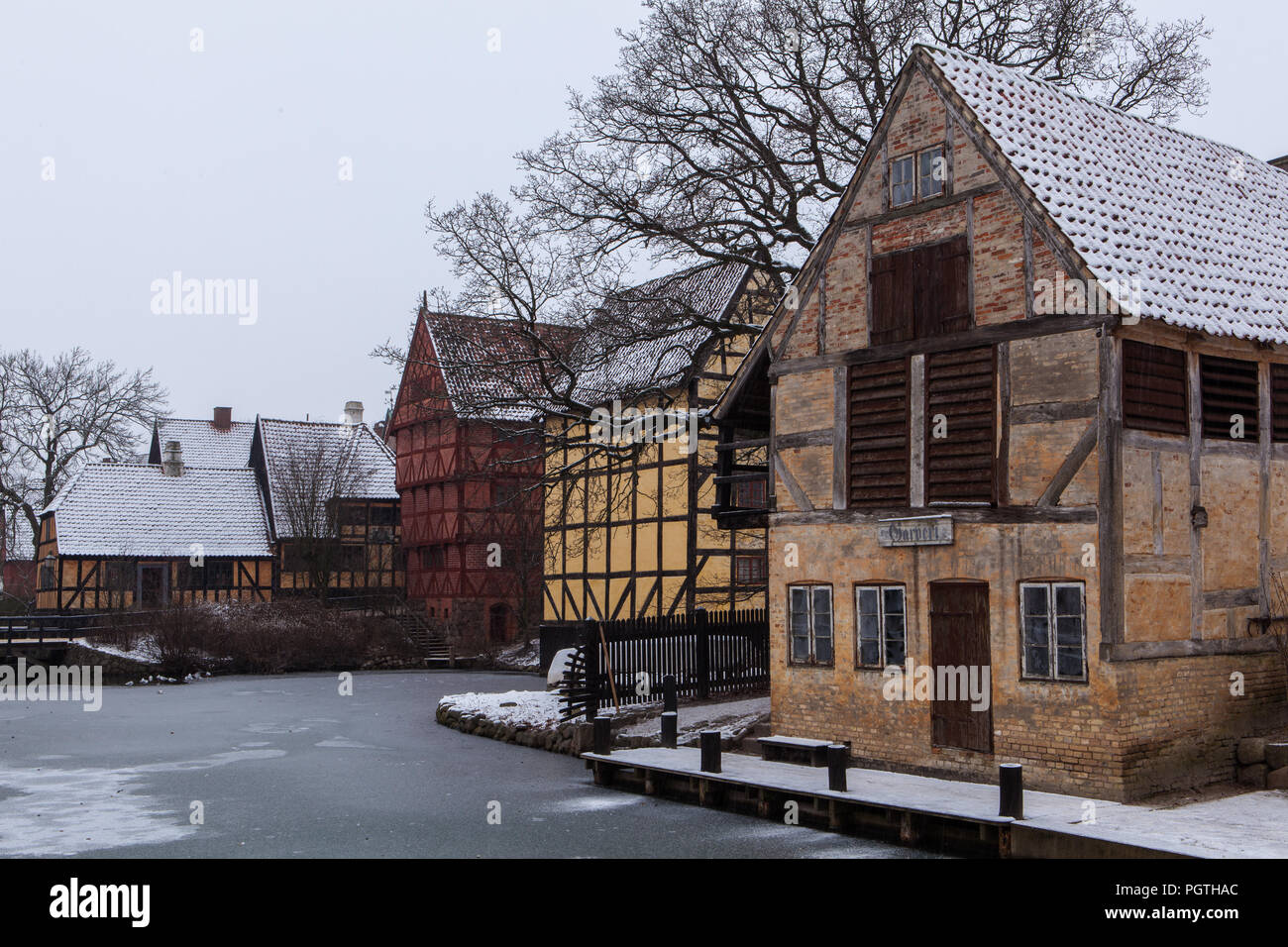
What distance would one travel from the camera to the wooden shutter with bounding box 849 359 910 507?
1622 centimetres

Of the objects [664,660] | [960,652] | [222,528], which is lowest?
[664,660]

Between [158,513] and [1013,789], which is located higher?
[158,513]

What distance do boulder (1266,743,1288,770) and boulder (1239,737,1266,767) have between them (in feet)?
0.19

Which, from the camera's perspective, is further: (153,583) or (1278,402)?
(153,583)

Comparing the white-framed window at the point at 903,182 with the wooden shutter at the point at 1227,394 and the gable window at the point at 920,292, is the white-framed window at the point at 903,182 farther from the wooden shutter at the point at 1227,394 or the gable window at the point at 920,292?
the wooden shutter at the point at 1227,394

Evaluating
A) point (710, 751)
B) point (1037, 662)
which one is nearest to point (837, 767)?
point (710, 751)

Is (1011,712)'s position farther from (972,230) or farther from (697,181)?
(697,181)

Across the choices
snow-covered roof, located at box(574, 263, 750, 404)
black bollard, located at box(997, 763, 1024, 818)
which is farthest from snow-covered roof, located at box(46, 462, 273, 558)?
black bollard, located at box(997, 763, 1024, 818)

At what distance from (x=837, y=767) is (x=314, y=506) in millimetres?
39675

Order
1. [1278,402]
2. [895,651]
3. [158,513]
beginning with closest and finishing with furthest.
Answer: [1278,402]
[895,651]
[158,513]

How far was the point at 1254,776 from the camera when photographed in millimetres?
14539

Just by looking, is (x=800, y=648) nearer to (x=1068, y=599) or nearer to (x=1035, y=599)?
(x=1035, y=599)

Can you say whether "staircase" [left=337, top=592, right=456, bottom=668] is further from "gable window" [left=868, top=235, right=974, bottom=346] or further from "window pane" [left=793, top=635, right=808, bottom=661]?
"gable window" [left=868, top=235, right=974, bottom=346]

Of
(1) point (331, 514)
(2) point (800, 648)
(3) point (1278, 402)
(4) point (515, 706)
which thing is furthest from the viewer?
(1) point (331, 514)
